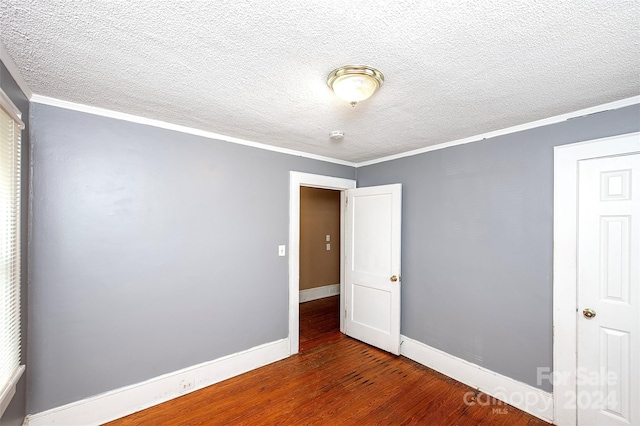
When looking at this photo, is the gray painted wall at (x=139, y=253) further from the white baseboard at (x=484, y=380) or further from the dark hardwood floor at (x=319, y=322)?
the white baseboard at (x=484, y=380)

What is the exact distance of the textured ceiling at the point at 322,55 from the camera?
3.69ft

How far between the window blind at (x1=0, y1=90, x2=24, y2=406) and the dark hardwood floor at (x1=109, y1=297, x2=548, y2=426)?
3.18 ft

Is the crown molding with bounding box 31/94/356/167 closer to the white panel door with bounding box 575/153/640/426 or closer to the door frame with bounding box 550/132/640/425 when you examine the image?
the door frame with bounding box 550/132/640/425

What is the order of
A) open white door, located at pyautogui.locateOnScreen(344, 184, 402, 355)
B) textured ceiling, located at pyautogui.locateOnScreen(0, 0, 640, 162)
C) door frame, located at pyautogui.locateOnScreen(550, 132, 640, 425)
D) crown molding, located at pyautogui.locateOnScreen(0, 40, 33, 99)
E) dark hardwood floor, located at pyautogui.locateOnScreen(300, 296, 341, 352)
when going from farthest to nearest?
dark hardwood floor, located at pyautogui.locateOnScreen(300, 296, 341, 352)
open white door, located at pyautogui.locateOnScreen(344, 184, 402, 355)
door frame, located at pyautogui.locateOnScreen(550, 132, 640, 425)
crown molding, located at pyautogui.locateOnScreen(0, 40, 33, 99)
textured ceiling, located at pyautogui.locateOnScreen(0, 0, 640, 162)

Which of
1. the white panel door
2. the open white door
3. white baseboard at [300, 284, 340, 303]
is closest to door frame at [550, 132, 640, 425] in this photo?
the white panel door

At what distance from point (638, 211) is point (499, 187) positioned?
2.87 feet

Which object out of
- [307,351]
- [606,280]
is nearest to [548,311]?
[606,280]

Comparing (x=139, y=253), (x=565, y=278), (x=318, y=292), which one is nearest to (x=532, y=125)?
(x=565, y=278)

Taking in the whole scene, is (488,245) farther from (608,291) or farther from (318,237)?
(318,237)

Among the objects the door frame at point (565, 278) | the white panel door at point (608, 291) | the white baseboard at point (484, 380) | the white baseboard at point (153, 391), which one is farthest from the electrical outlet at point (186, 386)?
the white panel door at point (608, 291)

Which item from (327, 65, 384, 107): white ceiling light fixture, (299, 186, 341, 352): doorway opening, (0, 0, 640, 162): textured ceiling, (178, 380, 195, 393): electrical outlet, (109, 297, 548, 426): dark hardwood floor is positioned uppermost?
(0, 0, 640, 162): textured ceiling

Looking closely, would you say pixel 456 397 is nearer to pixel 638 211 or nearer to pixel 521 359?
pixel 521 359

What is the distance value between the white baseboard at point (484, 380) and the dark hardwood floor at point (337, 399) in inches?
2.4

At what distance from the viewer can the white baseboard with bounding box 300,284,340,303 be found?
5.36 m
